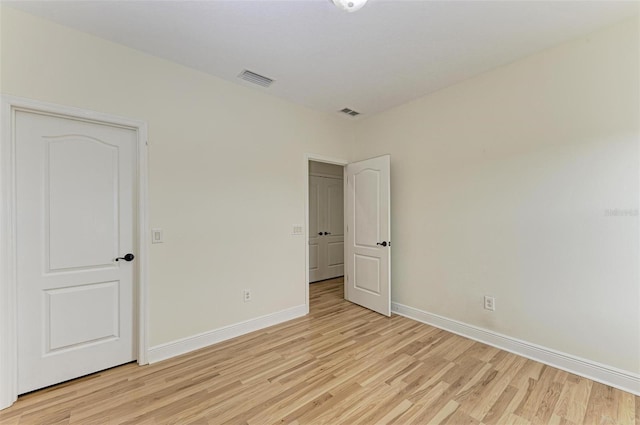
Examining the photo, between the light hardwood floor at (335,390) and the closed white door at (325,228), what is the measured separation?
8.43 ft

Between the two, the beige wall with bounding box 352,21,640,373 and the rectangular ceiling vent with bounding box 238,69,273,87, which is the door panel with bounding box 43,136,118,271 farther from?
the beige wall with bounding box 352,21,640,373

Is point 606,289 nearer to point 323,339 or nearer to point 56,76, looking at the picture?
point 323,339

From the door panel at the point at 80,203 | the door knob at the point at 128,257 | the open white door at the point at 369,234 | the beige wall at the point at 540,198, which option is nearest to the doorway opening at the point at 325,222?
the open white door at the point at 369,234

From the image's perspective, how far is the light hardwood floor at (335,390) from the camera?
5.70 ft

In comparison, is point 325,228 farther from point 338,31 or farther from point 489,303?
point 338,31

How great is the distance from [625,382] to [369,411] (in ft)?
6.43

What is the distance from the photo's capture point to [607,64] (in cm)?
207

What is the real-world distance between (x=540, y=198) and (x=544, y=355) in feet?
4.55

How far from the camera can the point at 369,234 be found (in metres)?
3.67

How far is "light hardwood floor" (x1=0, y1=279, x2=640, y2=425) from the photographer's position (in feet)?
5.70

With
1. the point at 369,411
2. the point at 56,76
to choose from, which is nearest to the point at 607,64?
the point at 369,411

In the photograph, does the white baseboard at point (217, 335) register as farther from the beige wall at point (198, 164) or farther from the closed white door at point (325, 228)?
the closed white door at point (325, 228)

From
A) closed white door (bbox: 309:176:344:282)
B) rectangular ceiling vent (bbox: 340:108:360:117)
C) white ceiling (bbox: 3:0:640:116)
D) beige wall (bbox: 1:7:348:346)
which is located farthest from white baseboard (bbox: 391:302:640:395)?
rectangular ceiling vent (bbox: 340:108:360:117)

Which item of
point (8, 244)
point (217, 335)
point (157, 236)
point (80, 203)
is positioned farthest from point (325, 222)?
point (8, 244)
